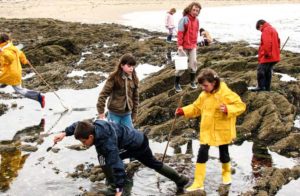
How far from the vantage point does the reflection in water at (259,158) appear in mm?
9055

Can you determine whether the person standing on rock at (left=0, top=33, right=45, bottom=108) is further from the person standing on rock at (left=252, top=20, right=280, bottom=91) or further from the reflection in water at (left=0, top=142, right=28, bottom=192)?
the person standing on rock at (left=252, top=20, right=280, bottom=91)

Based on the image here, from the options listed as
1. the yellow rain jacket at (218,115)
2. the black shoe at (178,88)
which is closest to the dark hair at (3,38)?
the black shoe at (178,88)

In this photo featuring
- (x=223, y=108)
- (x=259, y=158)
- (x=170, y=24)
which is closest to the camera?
(x=223, y=108)

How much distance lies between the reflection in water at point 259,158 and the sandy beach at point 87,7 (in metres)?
33.5

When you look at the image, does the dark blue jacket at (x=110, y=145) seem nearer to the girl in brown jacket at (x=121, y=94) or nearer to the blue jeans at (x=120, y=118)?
the girl in brown jacket at (x=121, y=94)

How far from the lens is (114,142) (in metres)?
6.63

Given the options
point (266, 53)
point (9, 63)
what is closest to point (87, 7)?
point (9, 63)

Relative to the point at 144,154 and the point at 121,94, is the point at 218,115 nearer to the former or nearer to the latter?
the point at 144,154

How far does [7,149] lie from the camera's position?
10.1m

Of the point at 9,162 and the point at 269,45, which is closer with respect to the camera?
the point at 9,162

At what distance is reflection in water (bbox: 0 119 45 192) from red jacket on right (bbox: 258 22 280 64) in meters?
6.57

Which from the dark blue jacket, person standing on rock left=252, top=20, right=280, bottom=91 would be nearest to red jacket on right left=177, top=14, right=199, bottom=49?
person standing on rock left=252, top=20, right=280, bottom=91

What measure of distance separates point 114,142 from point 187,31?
7.14 meters

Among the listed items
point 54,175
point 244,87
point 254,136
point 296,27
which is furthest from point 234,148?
point 296,27
